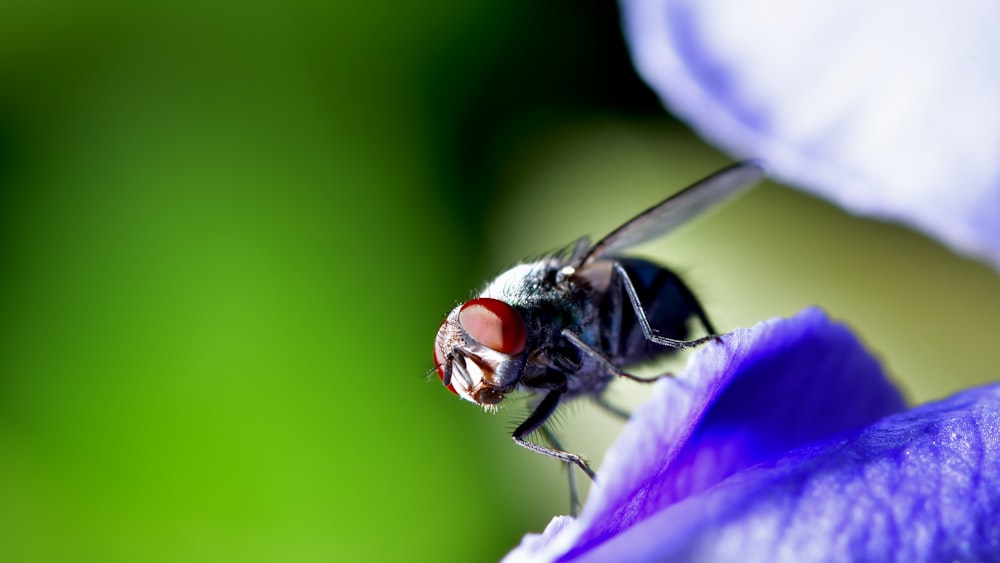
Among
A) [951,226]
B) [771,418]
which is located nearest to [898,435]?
[771,418]

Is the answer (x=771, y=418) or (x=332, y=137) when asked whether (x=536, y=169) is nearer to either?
(x=332, y=137)

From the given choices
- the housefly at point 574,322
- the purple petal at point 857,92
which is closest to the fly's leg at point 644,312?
the housefly at point 574,322

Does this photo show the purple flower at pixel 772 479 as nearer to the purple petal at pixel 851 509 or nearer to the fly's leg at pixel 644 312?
the purple petal at pixel 851 509

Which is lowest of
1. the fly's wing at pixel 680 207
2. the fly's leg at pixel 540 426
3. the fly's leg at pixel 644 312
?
the fly's leg at pixel 540 426

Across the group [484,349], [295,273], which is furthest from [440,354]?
[295,273]

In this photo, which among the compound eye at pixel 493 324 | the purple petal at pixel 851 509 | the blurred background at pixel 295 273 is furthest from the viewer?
the blurred background at pixel 295 273

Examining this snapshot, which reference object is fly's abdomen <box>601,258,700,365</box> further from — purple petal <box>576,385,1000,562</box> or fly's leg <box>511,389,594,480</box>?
purple petal <box>576,385,1000,562</box>

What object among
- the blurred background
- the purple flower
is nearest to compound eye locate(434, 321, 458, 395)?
the purple flower
